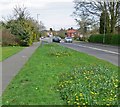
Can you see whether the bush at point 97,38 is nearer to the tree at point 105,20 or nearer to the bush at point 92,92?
the tree at point 105,20

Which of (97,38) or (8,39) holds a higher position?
(8,39)

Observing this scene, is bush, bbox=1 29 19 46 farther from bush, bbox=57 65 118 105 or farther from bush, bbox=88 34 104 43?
bush, bbox=57 65 118 105

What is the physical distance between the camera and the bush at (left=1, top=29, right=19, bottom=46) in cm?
3974

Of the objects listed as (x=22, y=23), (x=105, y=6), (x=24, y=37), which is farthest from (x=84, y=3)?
(x=24, y=37)

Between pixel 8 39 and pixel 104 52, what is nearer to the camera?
pixel 104 52

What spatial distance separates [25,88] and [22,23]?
39.2m

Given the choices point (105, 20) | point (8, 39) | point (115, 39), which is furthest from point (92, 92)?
point (105, 20)

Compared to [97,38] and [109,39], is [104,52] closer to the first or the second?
[109,39]

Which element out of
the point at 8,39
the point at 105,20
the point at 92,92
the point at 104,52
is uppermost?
the point at 105,20

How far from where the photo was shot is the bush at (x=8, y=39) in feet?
130

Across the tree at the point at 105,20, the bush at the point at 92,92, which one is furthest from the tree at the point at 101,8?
the bush at the point at 92,92

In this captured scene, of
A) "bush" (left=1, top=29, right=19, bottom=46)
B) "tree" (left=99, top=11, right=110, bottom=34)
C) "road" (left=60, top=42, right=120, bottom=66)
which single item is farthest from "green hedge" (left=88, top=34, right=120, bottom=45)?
"bush" (left=1, top=29, right=19, bottom=46)

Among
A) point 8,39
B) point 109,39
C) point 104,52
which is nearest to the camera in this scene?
point 104,52

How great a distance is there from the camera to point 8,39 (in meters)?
40.8
